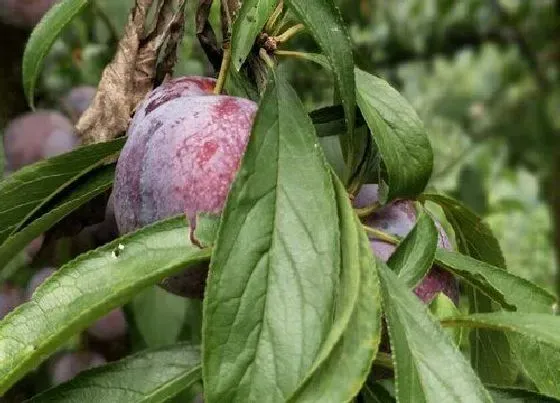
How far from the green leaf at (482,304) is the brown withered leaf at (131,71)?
0.24 m

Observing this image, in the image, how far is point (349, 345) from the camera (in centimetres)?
51

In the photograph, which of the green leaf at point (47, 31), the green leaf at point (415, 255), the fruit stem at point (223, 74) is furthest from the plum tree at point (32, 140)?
the green leaf at point (415, 255)

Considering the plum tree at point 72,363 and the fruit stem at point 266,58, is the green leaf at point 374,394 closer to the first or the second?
the fruit stem at point 266,58

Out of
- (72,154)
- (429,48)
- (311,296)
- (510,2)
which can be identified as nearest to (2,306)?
(72,154)

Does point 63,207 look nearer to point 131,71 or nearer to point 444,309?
point 131,71

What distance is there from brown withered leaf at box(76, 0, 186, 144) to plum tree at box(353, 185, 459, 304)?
18cm

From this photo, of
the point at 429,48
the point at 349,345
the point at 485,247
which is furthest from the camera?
the point at 429,48

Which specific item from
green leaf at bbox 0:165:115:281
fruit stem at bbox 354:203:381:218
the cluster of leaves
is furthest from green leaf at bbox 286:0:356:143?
green leaf at bbox 0:165:115:281

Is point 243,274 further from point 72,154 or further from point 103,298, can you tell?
point 72,154

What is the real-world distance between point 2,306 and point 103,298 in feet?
2.21

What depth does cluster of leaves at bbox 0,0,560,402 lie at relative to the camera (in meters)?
0.52

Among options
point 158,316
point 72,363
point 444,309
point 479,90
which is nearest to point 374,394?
point 444,309

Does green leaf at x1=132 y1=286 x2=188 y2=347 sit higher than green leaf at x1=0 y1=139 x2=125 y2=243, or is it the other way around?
green leaf at x1=0 y1=139 x2=125 y2=243

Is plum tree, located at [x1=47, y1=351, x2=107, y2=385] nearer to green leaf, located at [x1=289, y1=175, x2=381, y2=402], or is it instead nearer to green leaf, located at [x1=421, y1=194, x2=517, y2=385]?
green leaf, located at [x1=421, y1=194, x2=517, y2=385]
